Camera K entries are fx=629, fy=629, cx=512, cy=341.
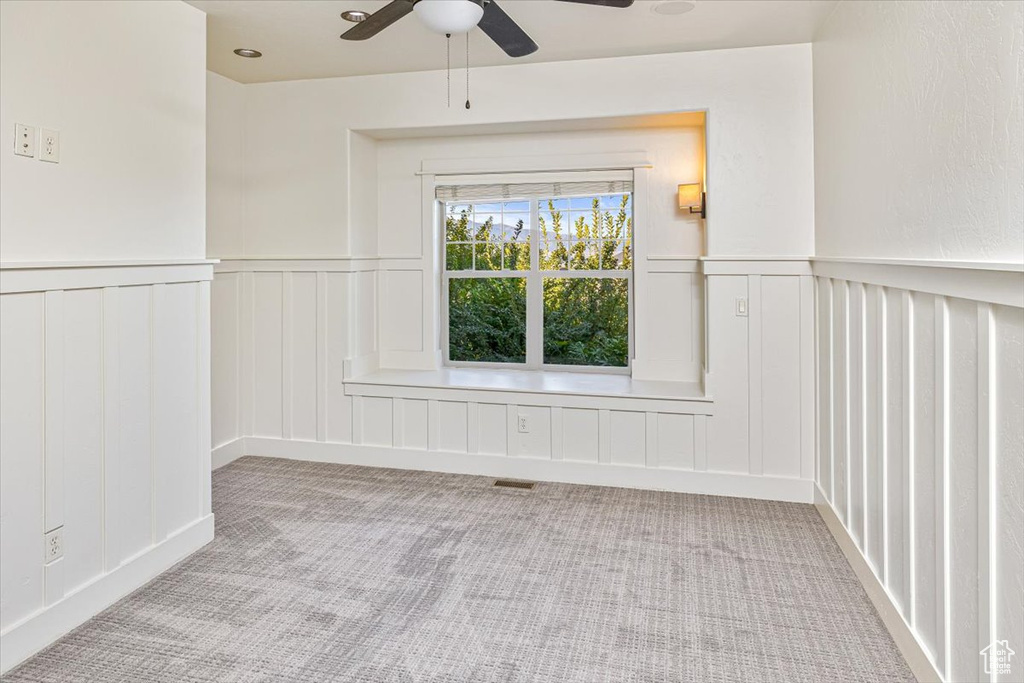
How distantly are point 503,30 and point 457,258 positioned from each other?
99.5 inches

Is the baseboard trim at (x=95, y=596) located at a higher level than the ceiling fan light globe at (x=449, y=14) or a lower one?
lower

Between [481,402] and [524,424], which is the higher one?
[481,402]

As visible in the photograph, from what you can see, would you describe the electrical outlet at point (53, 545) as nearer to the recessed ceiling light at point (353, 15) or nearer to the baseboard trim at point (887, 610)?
the recessed ceiling light at point (353, 15)

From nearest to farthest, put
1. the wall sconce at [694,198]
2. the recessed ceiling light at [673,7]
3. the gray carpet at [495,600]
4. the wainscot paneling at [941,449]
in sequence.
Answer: the wainscot paneling at [941,449], the gray carpet at [495,600], the recessed ceiling light at [673,7], the wall sconce at [694,198]

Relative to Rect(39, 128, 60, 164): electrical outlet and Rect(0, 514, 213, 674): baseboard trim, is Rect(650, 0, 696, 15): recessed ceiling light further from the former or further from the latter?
Rect(0, 514, 213, 674): baseboard trim

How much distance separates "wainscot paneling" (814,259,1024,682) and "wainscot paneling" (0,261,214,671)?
275cm

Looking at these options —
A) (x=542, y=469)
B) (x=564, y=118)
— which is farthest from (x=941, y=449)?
(x=564, y=118)

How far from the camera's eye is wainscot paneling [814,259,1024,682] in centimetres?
139

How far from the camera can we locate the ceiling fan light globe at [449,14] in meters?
2.04

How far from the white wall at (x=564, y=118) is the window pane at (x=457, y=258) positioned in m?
0.66

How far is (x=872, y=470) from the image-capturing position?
7.75ft

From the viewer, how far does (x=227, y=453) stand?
13.5 feet

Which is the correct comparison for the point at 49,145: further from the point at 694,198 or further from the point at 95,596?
the point at 694,198

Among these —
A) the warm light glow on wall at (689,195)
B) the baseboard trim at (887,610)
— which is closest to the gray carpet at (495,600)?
the baseboard trim at (887,610)
